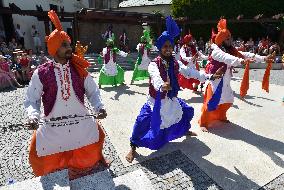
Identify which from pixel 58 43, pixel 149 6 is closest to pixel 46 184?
pixel 58 43

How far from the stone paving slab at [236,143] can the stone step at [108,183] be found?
5.81 ft

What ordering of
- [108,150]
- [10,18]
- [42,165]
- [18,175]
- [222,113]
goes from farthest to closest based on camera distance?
[10,18], [222,113], [108,150], [18,175], [42,165]

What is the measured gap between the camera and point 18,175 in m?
4.11

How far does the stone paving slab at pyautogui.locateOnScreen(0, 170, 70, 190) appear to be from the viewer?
2193 mm

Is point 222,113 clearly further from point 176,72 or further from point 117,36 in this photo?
point 117,36

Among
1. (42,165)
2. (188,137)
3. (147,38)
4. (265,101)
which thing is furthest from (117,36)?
(42,165)

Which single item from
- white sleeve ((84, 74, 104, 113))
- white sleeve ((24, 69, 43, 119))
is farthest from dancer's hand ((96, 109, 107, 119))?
white sleeve ((24, 69, 43, 119))

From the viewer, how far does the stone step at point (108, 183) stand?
7.53 ft

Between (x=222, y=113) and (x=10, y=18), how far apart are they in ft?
51.2

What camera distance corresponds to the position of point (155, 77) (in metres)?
3.98

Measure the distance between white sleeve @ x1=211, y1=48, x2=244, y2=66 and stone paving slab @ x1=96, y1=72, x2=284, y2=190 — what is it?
1.38m

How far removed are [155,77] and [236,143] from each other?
209 cm

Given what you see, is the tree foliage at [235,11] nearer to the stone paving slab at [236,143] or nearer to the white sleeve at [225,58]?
the stone paving slab at [236,143]

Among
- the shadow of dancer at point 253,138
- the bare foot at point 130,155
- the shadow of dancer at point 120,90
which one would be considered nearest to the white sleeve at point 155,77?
Answer: the bare foot at point 130,155
